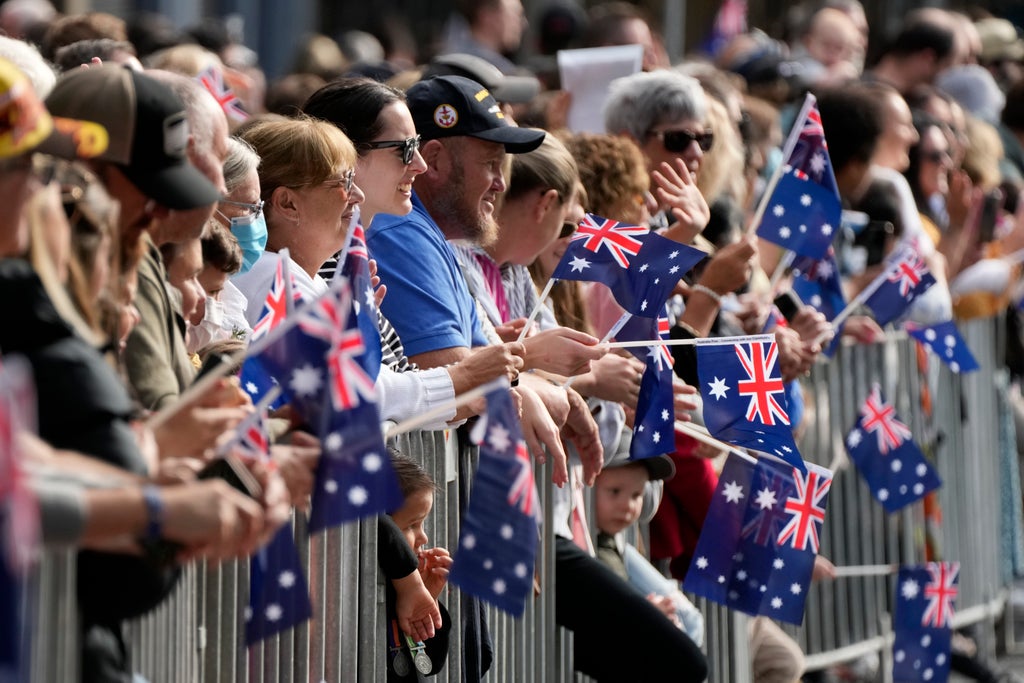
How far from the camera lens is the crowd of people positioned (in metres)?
3.48

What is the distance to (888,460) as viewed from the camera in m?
8.20

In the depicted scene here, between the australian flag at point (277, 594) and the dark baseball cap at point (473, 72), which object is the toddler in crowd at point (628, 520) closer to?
the dark baseball cap at point (473, 72)

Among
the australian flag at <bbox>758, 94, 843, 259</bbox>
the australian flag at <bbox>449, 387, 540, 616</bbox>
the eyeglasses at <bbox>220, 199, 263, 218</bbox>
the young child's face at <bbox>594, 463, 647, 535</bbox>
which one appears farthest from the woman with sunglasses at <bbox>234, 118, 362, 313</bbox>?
the australian flag at <bbox>758, 94, 843, 259</bbox>

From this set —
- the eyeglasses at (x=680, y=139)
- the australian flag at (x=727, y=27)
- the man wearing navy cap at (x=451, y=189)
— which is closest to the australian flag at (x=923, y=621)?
the eyeglasses at (x=680, y=139)

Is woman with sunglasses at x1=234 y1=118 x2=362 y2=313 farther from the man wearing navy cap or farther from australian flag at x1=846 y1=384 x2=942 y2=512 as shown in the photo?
australian flag at x1=846 y1=384 x2=942 y2=512

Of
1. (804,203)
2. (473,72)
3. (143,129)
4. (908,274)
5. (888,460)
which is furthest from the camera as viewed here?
(908,274)

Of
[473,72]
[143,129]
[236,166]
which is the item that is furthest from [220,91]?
[143,129]

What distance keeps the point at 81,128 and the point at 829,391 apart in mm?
5423

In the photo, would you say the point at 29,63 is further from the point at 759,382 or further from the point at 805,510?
the point at 805,510

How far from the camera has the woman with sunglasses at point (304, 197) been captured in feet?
17.6

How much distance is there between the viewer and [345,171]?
17.6 ft

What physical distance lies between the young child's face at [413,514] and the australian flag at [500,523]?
0.70 m

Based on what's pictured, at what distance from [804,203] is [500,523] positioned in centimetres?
354

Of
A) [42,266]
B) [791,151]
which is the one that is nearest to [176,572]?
[42,266]
